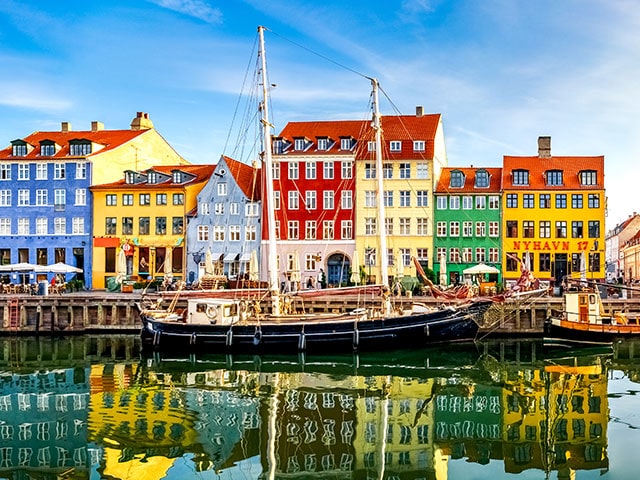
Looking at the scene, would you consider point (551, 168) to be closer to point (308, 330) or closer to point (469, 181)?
point (469, 181)

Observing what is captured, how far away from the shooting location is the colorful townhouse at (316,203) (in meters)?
61.4

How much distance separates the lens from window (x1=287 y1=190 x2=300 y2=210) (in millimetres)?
62219

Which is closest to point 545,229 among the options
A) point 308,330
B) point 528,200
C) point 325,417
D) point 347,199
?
point 528,200

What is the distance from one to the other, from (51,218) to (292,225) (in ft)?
73.3

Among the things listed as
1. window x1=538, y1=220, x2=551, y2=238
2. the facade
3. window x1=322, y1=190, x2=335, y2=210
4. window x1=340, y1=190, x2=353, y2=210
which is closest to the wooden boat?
window x1=538, y1=220, x2=551, y2=238

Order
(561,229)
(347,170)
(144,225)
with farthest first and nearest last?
1. (144,225)
2. (347,170)
3. (561,229)

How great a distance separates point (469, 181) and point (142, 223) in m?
29.4

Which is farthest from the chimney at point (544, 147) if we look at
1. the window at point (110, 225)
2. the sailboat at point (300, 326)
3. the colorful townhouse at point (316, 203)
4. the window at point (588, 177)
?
the window at point (110, 225)

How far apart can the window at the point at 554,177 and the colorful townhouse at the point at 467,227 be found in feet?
13.5

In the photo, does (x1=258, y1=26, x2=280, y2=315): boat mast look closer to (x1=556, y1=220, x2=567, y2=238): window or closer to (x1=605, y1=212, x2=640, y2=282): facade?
(x1=556, y1=220, x2=567, y2=238): window

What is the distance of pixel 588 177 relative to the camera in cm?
5919

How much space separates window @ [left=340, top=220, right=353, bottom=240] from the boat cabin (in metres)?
23.4

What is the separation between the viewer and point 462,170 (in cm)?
6238

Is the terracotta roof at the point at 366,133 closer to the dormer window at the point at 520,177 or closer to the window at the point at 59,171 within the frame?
the dormer window at the point at 520,177
